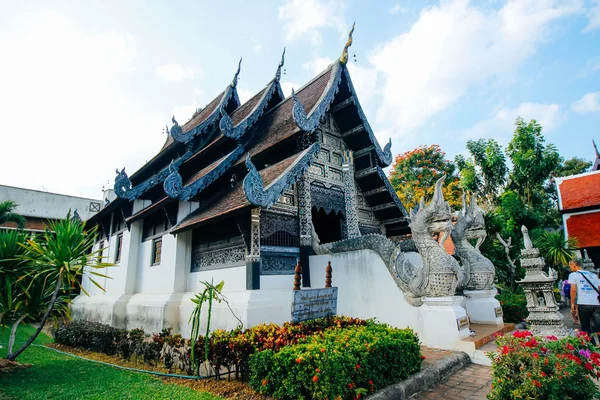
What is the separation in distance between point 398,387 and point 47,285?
6.24m

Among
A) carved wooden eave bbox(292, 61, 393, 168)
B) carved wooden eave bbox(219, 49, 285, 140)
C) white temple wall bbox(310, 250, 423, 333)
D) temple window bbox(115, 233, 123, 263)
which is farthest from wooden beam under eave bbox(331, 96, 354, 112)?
temple window bbox(115, 233, 123, 263)

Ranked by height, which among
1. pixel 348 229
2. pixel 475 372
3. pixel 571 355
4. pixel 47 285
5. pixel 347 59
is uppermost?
pixel 347 59

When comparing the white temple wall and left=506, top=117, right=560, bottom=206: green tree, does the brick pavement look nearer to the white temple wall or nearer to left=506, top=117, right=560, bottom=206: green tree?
the white temple wall

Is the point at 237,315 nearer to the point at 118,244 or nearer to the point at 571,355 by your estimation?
the point at 571,355

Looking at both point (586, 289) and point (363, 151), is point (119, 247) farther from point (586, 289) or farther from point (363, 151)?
point (586, 289)

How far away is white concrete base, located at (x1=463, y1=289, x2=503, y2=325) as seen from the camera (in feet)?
23.1

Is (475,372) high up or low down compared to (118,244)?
down

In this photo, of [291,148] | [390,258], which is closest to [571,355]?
[390,258]

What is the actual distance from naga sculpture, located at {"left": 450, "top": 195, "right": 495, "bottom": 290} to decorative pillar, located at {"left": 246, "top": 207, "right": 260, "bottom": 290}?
171 inches

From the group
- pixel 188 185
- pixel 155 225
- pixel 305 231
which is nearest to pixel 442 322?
pixel 305 231

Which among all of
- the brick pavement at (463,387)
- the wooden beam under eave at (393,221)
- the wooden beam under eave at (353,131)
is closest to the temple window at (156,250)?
the wooden beam under eave at (353,131)

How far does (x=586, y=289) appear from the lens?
5.48 m

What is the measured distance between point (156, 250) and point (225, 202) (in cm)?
365

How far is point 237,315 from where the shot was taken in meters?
6.18
